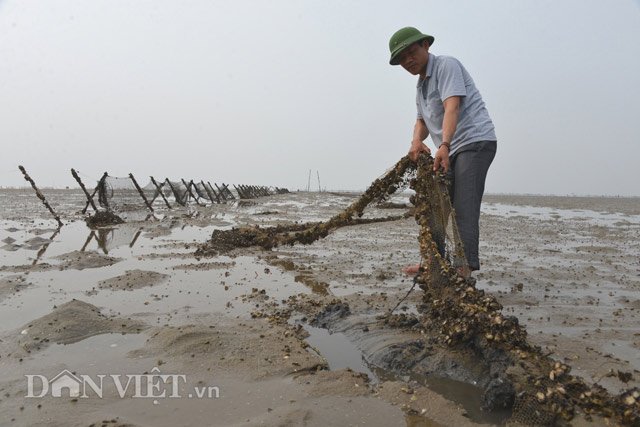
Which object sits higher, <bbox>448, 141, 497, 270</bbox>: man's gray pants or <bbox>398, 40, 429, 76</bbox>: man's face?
<bbox>398, 40, 429, 76</bbox>: man's face

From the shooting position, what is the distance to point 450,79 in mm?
3875

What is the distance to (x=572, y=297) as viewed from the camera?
466 cm

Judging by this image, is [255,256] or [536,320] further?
[255,256]

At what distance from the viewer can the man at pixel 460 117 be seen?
3891mm

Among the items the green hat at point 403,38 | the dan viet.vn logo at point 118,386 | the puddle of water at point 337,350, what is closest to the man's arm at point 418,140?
the green hat at point 403,38

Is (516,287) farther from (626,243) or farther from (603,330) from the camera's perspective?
(626,243)

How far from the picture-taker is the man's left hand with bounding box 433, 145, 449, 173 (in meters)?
3.73

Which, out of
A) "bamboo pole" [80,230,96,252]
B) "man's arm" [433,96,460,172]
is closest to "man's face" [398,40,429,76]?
"man's arm" [433,96,460,172]

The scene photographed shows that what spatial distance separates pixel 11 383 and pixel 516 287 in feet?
15.9

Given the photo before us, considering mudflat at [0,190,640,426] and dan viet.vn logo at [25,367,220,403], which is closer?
mudflat at [0,190,640,426]

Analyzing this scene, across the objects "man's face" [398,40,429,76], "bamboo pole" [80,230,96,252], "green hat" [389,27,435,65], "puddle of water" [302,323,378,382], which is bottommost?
"bamboo pole" [80,230,96,252]

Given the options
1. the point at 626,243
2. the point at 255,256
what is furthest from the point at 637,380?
the point at 626,243

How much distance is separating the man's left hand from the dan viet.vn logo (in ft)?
8.24

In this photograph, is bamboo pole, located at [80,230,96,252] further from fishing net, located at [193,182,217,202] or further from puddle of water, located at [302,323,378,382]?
fishing net, located at [193,182,217,202]
